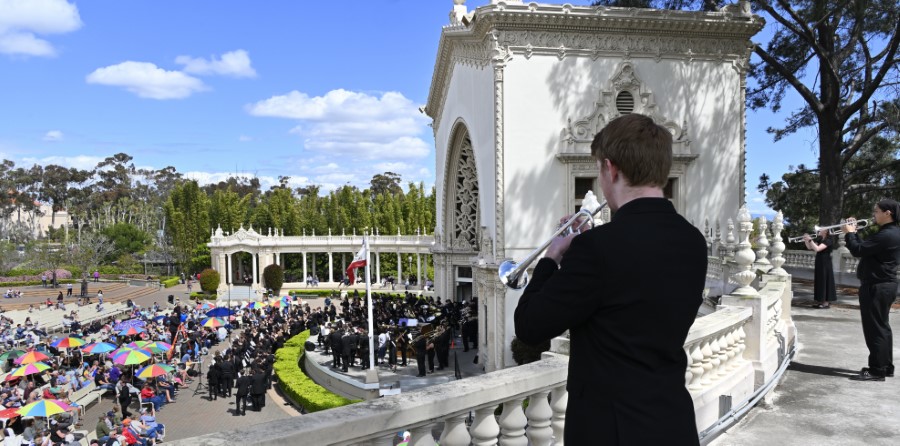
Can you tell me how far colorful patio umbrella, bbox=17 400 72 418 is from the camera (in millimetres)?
13969

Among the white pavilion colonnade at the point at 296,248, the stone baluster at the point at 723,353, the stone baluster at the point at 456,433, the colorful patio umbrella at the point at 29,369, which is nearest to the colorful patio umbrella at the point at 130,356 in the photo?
the colorful patio umbrella at the point at 29,369

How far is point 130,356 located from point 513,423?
18375 millimetres

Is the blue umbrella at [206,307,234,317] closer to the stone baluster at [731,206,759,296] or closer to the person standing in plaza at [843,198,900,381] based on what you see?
the stone baluster at [731,206,759,296]

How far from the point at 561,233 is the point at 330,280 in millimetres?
54724

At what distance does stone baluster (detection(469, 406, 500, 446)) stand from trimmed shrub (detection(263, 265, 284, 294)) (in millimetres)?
50629

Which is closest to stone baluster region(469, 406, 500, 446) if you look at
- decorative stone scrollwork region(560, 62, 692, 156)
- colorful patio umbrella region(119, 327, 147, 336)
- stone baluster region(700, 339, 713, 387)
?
stone baluster region(700, 339, 713, 387)

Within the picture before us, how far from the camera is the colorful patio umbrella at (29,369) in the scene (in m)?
18.0

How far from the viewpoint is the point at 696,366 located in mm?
4770

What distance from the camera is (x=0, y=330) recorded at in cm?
2881

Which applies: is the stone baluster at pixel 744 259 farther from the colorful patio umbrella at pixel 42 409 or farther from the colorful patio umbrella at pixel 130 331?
the colorful patio umbrella at pixel 130 331

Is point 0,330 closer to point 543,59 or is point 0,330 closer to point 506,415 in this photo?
point 543,59

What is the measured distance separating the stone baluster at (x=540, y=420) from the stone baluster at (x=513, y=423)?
10 cm

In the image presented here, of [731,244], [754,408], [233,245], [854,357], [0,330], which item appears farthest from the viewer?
[233,245]

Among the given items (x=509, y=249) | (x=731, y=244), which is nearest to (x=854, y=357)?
(x=731, y=244)
